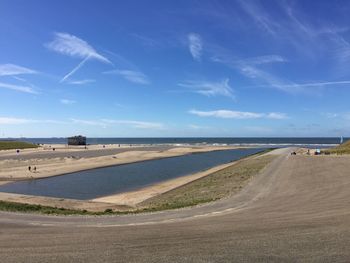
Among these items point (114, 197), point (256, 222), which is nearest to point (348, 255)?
point (256, 222)

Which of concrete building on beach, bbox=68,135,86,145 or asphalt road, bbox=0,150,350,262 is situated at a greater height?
concrete building on beach, bbox=68,135,86,145

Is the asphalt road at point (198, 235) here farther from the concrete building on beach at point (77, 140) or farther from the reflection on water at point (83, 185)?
the concrete building on beach at point (77, 140)

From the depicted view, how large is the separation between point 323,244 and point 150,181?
116 feet

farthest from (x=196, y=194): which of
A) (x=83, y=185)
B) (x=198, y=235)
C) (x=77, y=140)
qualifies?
(x=77, y=140)

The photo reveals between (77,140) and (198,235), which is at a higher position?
(77,140)

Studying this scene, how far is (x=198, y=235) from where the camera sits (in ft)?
44.9

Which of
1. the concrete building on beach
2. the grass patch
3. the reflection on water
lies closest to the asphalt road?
the grass patch

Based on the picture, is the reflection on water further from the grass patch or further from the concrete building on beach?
the concrete building on beach

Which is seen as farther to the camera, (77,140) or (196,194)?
(77,140)

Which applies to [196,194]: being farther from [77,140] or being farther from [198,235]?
[77,140]

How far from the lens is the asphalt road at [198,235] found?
36.2 ft

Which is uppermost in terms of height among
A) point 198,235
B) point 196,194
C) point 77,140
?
point 77,140

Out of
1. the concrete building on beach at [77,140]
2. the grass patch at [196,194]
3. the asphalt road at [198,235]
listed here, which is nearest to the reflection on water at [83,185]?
the grass patch at [196,194]

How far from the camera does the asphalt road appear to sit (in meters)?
11.0
